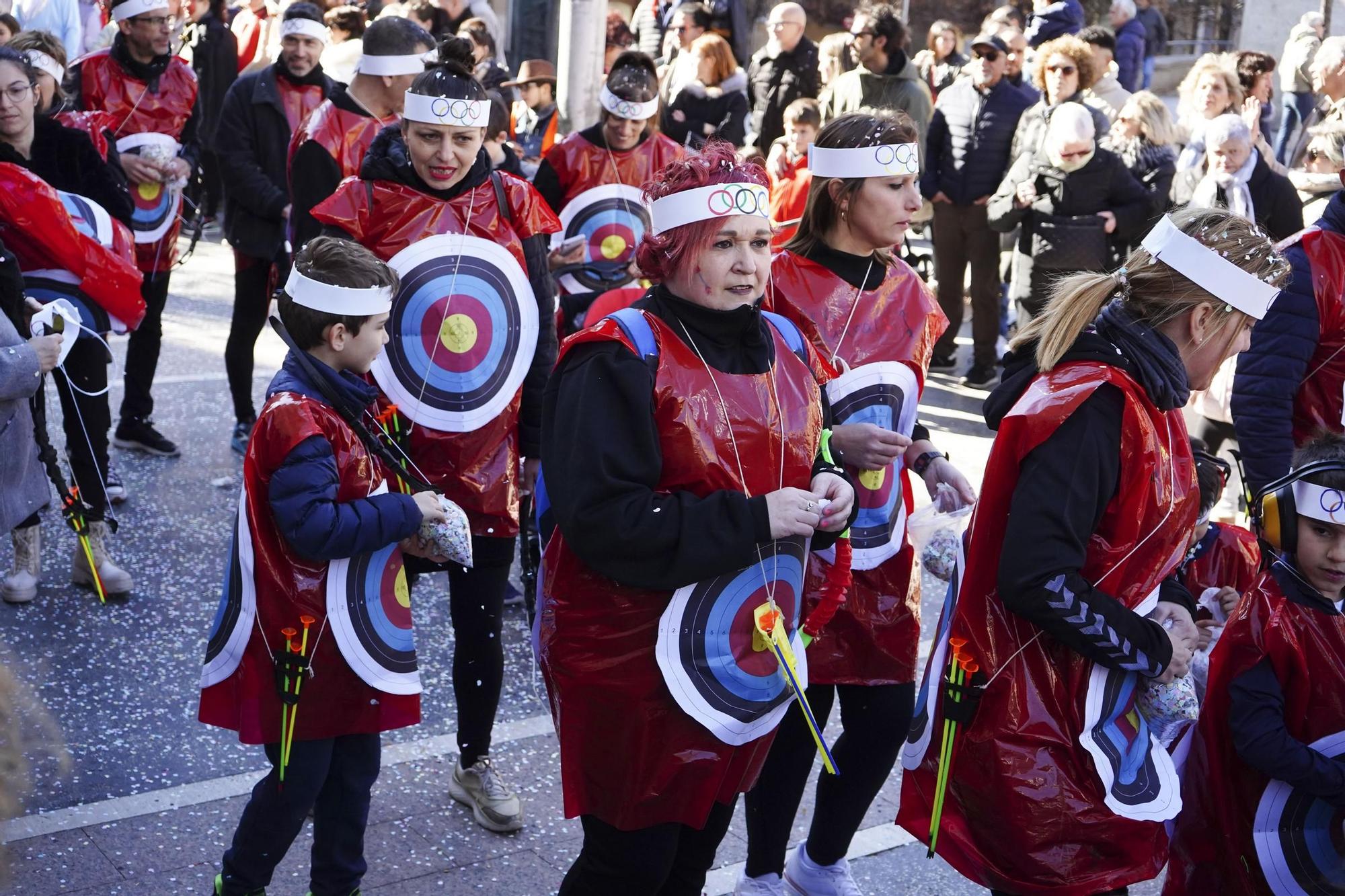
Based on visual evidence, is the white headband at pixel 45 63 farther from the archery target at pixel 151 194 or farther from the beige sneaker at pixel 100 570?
the beige sneaker at pixel 100 570

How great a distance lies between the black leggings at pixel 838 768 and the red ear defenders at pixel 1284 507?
918mm

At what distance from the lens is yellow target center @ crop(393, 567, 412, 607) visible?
3.39m

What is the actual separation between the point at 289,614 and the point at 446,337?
3.22 ft

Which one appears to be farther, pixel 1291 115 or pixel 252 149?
pixel 1291 115

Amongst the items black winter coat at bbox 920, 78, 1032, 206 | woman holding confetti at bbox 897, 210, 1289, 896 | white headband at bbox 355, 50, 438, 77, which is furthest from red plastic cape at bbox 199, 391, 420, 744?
black winter coat at bbox 920, 78, 1032, 206

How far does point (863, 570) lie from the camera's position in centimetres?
353

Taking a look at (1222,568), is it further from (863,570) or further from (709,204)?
(709,204)

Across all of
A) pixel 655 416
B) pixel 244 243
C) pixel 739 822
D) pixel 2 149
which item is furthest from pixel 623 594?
pixel 244 243

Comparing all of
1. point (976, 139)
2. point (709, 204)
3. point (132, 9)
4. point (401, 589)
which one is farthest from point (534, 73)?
point (709, 204)

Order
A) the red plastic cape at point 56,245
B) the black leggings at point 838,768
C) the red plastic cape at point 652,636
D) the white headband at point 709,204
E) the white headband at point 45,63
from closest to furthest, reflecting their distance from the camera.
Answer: the red plastic cape at point 652,636 < the white headband at point 709,204 < the black leggings at point 838,768 < the red plastic cape at point 56,245 < the white headband at point 45,63

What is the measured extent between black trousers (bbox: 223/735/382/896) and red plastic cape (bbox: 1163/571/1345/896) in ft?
6.03

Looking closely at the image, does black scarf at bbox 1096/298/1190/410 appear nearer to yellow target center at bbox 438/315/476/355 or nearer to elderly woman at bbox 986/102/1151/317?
yellow target center at bbox 438/315/476/355

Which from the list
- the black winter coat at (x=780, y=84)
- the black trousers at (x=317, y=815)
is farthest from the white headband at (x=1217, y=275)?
the black winter coat at (x=780, y=84)

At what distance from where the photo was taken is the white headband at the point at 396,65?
5.34 m
